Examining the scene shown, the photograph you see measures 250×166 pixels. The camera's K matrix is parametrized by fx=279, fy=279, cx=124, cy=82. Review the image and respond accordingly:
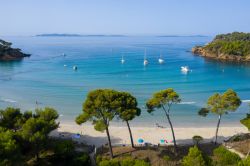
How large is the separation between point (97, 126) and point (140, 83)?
41.1 m

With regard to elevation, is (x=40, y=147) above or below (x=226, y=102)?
below

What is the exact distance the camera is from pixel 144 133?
121ft

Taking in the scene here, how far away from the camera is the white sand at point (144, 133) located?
34031mm

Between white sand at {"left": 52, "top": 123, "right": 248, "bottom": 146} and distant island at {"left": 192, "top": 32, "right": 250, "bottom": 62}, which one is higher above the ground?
distant island at {"left": 192, "top": 32, "right": 250, "bottom": 62}

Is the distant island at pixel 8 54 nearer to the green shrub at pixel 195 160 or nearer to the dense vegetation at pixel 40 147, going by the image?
the dense vegetation at pixel 40 147

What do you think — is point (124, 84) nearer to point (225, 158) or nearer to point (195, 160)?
point (225, 158)

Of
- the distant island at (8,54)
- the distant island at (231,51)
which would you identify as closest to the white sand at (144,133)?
the distant island at (231,51)

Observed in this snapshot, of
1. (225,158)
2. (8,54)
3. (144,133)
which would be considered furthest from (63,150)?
(8,54)

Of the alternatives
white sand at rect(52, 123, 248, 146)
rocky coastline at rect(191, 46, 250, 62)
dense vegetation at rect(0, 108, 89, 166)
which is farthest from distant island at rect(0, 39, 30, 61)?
dense vegetation at rect(0, 108, 89, 166)

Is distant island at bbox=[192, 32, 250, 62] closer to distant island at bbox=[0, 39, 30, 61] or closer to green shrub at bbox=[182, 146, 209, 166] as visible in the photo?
distant island at bbox=[0, 39, 30, 61]

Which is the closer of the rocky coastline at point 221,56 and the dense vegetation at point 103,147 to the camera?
the dense vegetation at point 103,147

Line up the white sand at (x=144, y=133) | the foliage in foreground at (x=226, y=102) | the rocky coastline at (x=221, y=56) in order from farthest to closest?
1. the rocky coastline at (x=221, y=56)
2. the white sand at (x=144, y=133)
3. the foliage in foreground at (x=226, y=102)

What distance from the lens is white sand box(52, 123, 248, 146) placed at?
34.0 meters

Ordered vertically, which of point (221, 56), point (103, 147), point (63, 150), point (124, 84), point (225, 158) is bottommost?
point (103, 147)
